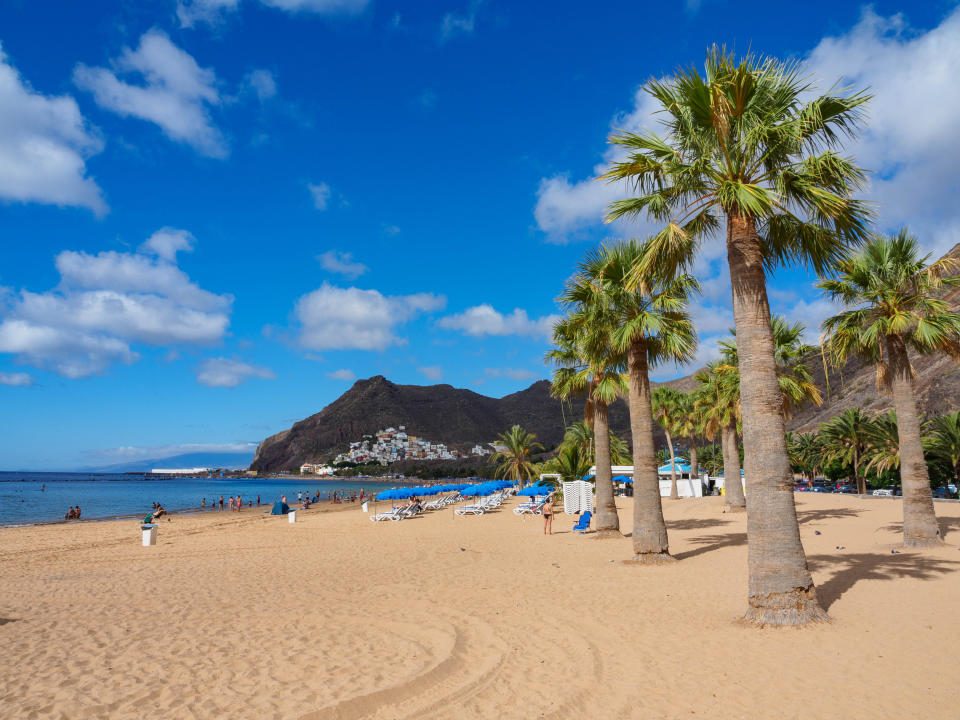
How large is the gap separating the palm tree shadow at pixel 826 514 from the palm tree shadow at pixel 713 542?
19.6 feet

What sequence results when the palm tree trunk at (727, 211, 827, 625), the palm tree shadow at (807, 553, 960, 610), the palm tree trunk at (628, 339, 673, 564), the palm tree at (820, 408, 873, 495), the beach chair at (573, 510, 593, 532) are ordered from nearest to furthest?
the palm tree trunk at (727, 211, 827, 625), the palm tree shadow at (807, 553, 960, 610), the palm tree trunk at (628, 339, 673, 564), the beach chair at (573, 510, 593, 532), the palm tree at (820, 408, 873, 495)

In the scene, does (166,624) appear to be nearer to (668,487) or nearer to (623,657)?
(623,657)

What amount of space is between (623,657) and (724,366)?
19.3m

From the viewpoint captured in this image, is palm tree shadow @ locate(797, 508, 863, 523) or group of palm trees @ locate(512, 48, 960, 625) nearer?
group of palm trees @ locate(512, 48, 960, 625)

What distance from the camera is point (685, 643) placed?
23.1ft

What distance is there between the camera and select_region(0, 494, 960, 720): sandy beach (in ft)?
17.5

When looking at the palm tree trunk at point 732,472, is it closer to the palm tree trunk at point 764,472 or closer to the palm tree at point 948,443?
the palm tree at point 948,443

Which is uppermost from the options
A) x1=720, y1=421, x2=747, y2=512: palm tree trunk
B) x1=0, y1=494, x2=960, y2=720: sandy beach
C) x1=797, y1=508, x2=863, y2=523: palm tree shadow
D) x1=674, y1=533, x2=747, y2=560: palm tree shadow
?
x1=720, y1=421, x2=747, y2=512: palm tree trunk

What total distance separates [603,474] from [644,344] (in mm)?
5409

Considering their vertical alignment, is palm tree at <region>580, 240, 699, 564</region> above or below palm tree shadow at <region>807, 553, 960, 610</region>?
above

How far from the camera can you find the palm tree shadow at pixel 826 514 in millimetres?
21672

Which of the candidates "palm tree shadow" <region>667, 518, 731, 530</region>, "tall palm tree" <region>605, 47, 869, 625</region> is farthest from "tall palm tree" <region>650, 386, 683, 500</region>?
"tall palm tree" <region>605, 47, 869, 625</region>

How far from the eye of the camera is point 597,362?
16594 millimetres

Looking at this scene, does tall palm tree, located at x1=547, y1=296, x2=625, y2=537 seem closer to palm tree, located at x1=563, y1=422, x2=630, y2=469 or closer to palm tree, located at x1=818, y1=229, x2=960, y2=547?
palm tree, located at x1=818, y1=229, x2=960, y2=547
